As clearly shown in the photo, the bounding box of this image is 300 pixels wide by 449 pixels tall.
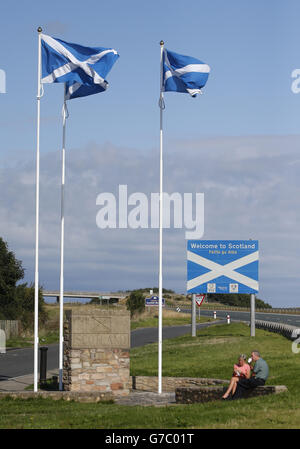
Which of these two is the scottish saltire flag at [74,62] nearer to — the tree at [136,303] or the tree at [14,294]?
the tree at [14,294]

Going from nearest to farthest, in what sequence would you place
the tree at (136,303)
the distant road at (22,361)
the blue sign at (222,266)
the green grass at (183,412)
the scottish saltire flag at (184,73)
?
the green grass at (183,412), the scottish saltire flag at (184,73), the distant road at (22,361), the blue sign at (222,266), the tree at (136,303)

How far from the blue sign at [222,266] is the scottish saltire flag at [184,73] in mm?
19888

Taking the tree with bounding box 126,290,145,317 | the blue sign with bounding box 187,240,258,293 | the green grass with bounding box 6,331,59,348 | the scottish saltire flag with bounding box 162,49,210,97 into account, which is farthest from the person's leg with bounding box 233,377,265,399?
the tree with bounding box 126,290,145,317

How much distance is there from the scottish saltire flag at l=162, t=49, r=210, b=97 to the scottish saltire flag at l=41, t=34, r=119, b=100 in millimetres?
1770

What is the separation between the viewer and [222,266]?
140ft

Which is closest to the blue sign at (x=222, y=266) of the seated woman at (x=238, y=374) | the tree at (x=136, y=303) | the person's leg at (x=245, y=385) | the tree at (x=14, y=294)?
the tree at (x=14, y=294)

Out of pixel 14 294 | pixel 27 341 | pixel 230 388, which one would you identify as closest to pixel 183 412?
pixel 230 388

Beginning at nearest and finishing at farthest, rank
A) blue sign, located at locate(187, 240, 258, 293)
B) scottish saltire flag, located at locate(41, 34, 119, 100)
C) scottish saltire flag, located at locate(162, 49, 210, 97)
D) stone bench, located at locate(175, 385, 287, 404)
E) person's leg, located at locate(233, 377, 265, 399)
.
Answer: person's leg, located at locate(233, 377, 265, 399), stone bench, located at locate(175, 385, 287, 404), scottish saltire flag, located at locate(41, 34, 119, 100), scottish saltire flag, located at locate(162, 49, 210, 97), blue sign, located at locate(187, 240, 258, 293)

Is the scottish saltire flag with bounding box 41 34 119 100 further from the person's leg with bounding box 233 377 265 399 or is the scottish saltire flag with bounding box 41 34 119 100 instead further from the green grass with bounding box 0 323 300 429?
the person's leg with bounding box 233 377 265 399

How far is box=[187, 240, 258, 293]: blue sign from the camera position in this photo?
42438 mm

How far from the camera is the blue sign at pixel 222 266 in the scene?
139 feet

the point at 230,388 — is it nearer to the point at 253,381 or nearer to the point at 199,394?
the point at 253,381

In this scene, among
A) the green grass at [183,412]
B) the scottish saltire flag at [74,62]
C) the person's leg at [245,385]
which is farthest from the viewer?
the scottish saltire flag at [74,62]
